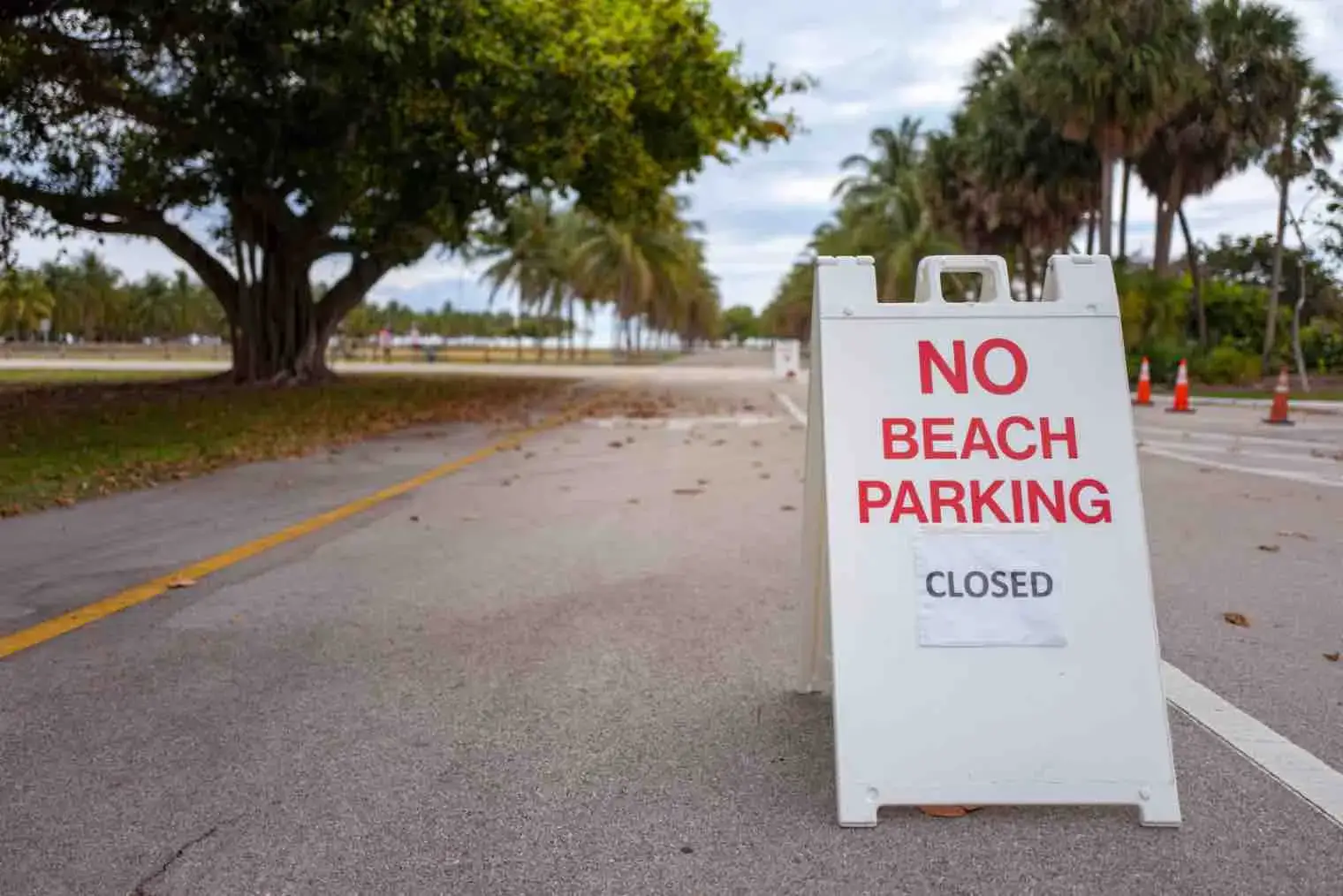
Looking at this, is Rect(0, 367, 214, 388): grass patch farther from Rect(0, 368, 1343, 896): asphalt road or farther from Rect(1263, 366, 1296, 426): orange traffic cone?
Rect(1263, 366, 1296, 426): orange traffic cone

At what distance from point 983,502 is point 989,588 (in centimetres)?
24

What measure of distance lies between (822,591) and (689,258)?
66.1 metres

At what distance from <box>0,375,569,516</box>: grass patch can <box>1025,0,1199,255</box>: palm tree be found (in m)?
16.9

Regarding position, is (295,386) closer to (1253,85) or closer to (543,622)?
(543,622)

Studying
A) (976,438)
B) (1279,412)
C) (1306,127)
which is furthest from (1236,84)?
(976,438)

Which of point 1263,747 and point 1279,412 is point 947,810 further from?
point 1279,412

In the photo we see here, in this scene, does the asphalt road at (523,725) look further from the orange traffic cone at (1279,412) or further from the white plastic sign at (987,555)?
the orange traffic cone at (1279,412)

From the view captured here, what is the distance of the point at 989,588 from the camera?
10.6 feet

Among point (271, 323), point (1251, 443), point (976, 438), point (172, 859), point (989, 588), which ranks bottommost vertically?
point (1251, 443)

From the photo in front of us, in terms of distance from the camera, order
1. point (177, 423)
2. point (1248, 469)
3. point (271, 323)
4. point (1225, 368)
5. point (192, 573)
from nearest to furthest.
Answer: point (192, 573)
point (1248, 469)
point (177, 423)
point (271, 323)
point (1225, 368)

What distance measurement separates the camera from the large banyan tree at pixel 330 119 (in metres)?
15.5

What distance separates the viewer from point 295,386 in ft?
81.5

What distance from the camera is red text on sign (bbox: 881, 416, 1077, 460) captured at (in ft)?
11.0

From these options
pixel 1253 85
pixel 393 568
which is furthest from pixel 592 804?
pixel 1253 85
